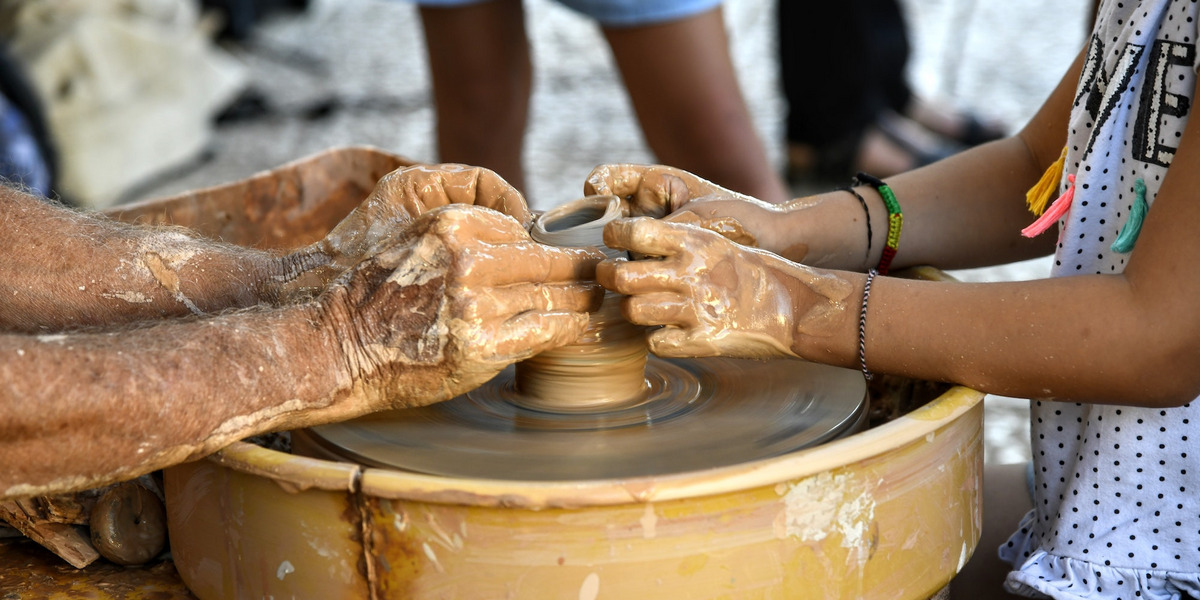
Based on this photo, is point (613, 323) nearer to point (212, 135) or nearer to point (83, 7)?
point (83, 7)

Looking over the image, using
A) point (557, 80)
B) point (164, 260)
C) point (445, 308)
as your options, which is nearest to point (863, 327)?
point (445, 308)

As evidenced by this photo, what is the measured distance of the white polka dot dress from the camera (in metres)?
1.21

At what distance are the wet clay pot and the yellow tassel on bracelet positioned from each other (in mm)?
384

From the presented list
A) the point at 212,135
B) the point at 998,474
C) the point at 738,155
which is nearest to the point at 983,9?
the point at 212,135

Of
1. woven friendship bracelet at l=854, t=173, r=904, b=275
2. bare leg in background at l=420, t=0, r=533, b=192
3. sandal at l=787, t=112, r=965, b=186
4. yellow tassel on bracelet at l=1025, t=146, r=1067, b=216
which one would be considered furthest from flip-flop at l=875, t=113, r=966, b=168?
yellow tassel on bracelet at l=1025, t=146, r=1067, b=216

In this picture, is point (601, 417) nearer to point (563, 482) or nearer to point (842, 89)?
point (563, 482)

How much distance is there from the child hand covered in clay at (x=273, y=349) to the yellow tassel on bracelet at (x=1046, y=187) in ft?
2.00

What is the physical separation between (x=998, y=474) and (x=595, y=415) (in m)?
0.69

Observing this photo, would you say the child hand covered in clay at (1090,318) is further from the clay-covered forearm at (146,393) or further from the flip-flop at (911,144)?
the flip-flop at (911,144)

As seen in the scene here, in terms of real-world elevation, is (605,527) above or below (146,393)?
below

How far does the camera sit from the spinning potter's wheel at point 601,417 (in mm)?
1214

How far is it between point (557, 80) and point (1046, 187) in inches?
180

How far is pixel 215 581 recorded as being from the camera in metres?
1.18

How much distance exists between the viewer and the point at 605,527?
0.99 m
